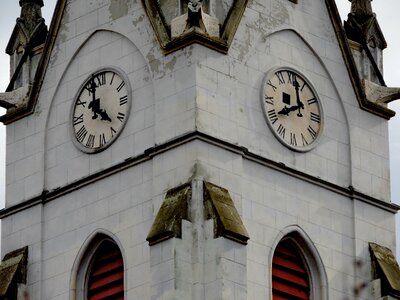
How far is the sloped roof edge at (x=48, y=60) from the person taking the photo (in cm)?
3672

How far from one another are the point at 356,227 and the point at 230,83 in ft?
13.9

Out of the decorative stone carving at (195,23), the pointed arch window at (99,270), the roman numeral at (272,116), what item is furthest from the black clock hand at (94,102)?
the roman numeral at (272,116)

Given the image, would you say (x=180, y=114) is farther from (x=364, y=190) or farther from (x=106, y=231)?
(x=364, y=190)

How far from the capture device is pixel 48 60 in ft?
121

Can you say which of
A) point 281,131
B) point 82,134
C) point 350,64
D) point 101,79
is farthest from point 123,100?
point 350,64

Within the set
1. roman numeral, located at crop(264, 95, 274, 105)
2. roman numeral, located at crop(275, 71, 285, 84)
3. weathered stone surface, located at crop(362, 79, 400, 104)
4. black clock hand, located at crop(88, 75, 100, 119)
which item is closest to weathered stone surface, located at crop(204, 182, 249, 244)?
roman numeral, located at crop(264, 95, 274, 105)

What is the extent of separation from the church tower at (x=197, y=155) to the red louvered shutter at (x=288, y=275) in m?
0.04

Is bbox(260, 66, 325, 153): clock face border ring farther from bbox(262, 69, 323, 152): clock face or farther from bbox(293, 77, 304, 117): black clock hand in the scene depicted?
bbox(293, 77, 304, 117): black clock hand

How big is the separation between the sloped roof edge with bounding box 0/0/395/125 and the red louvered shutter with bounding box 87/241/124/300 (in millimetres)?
4157

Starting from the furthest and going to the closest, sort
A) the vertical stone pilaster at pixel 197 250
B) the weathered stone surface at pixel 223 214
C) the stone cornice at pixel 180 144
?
the stone cornice at pixel 180 144 → the weathered stone surface at pixel 223 214 → the vertical stone pilaster at pixel 197 250

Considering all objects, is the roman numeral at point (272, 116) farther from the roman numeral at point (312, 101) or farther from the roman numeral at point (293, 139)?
the roman numeral at point (312, 101)

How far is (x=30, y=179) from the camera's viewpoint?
36.0m

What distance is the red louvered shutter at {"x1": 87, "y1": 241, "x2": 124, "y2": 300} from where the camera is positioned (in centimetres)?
3356

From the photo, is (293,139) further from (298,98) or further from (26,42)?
(26,42)
